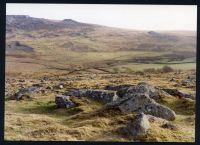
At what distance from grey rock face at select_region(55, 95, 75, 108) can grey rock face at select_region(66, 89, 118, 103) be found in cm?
99

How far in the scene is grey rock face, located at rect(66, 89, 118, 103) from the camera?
31.9 meters

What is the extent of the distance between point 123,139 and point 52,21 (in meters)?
11.1

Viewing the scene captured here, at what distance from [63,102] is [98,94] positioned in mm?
2420

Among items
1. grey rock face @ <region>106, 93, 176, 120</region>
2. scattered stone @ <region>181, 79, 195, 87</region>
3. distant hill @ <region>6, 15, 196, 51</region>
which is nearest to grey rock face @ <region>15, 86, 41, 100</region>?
distant hill @ <region>6, 15, 196, 51</region>

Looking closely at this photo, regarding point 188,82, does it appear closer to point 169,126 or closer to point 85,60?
point 85,60

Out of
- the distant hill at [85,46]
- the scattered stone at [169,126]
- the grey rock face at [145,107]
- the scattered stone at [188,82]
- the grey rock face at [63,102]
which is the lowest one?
the scattered stone at [169,126]

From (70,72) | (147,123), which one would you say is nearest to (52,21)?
(70,72)

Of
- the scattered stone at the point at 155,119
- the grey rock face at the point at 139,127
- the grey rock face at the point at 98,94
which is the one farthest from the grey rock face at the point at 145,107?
the grey rock face at the point at 98,94

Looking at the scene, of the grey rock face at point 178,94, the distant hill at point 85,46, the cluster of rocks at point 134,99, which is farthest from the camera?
the distant hill at point 85,46

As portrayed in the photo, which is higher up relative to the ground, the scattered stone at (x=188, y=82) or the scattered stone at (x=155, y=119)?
the scattered stone at (x=188, y=82)

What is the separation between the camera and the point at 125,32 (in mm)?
34594

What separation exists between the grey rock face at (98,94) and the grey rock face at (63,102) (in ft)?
3.25

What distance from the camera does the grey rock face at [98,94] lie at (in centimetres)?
3189

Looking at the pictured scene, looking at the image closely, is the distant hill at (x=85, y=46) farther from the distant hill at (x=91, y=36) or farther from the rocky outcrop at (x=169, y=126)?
the rocky outcrop at (x=169, y=126)
